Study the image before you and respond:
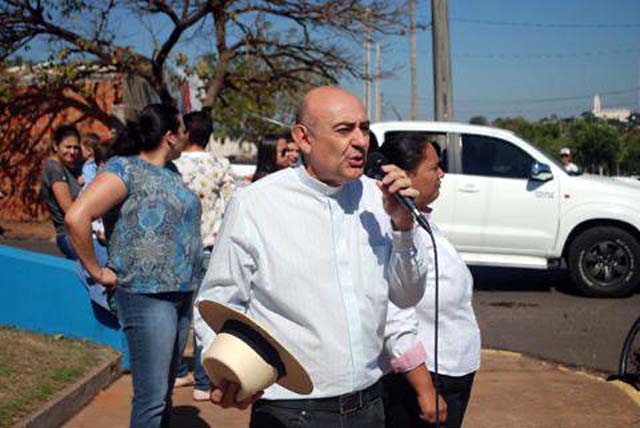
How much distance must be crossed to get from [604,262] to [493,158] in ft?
5.98

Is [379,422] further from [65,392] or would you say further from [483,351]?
[483,351]

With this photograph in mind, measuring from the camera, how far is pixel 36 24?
56.1ft

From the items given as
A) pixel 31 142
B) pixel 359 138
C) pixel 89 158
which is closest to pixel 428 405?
pixel 359 138

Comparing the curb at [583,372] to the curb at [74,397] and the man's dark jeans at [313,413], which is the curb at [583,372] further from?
the man's dark jeans at [313,413]

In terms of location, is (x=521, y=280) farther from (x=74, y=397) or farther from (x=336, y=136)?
(x=336, y=136)

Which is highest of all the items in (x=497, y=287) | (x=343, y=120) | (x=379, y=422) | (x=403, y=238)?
(x=343, y=120)

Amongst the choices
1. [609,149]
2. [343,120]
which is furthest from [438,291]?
[609,149]

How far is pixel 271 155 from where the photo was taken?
19.9ft

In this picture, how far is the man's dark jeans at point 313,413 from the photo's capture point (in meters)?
2.70

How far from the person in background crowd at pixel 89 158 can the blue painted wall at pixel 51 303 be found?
1.22 metres

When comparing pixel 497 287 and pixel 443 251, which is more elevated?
pixel 443 251

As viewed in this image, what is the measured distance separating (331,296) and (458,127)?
8370 millimetres

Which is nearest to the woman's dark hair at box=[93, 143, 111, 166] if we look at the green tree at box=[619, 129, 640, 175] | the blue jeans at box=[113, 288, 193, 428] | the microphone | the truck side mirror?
the blue jeans at box=[113, 288, 193, 428]

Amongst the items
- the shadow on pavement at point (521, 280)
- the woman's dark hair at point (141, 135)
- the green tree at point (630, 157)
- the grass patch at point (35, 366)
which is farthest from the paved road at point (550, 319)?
the green tree at point (630, 157)
